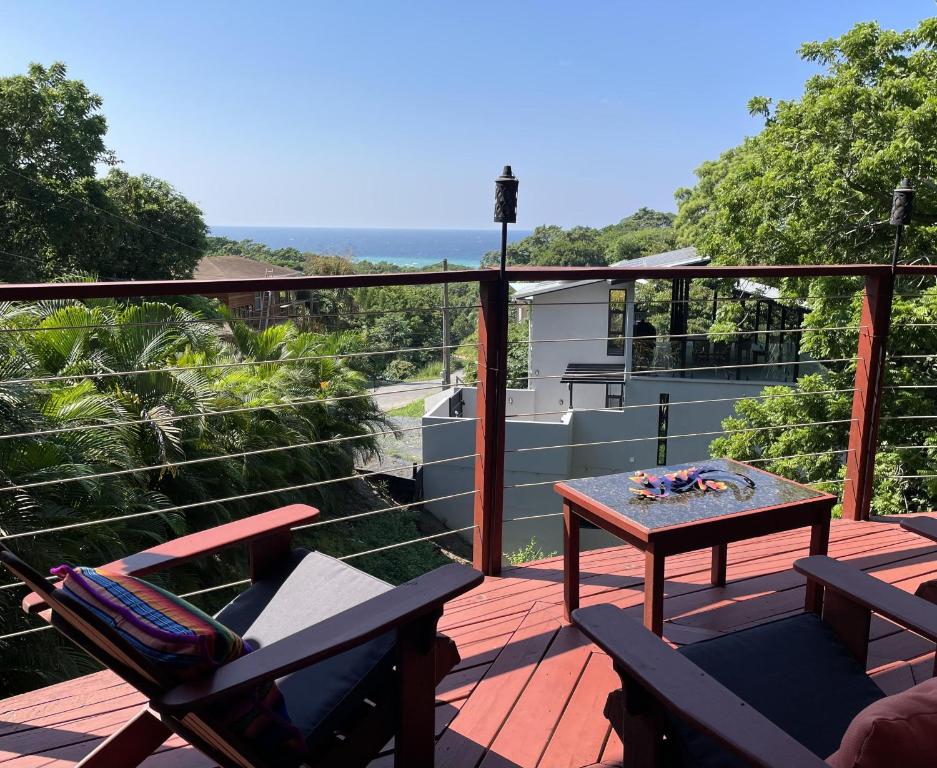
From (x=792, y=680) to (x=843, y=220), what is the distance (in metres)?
11.5

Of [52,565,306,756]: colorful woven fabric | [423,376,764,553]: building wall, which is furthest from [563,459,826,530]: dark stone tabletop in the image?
[423,376,764,553]: building wall

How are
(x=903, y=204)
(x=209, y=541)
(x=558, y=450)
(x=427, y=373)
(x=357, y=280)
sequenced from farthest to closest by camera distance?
(x=427, y=373) → (x=558, y=450) → (x=903, y=204) → (x=357, y=280) → (x=209, y=541)

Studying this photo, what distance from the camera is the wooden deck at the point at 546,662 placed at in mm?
1765

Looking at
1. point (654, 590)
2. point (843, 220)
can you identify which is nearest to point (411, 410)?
point (843, 220)

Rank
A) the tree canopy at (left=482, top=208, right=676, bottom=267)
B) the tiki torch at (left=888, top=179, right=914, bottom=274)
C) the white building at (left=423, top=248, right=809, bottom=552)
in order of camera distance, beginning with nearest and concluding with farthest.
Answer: the tiki torch at (left=888, top=179, right=914, bottom=274) < the white building at (left=423, top=248, right=809, bottom=552) < the tree canopy at (left=482, top=208, right=676, bottom=267)

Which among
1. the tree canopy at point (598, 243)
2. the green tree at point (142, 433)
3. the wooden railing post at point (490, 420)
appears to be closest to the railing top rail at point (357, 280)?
the wooden railing post at point (490, 420)

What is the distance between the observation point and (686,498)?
2.27 m

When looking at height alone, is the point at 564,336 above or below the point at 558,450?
above

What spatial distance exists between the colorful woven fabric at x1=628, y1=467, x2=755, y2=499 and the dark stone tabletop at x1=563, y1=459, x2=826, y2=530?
0.05ft

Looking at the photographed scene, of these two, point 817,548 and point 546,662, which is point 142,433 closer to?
point 546,662

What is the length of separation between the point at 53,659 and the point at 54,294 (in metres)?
3.13

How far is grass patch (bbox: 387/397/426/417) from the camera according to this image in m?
25.8

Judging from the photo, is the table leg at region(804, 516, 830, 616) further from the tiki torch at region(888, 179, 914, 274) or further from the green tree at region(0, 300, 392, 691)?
the green tree at region(0, 300, 392, 691)

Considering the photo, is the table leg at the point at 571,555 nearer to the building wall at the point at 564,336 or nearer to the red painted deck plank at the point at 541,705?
the red painted deck plank at the point at 541,705
